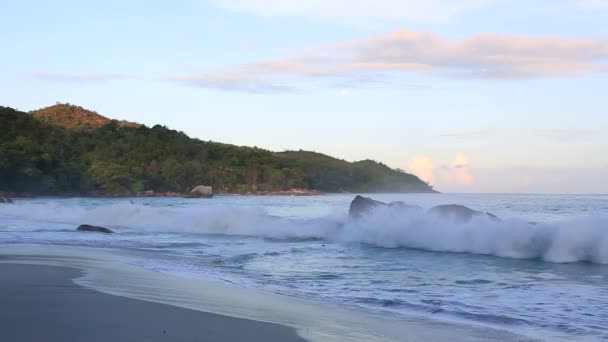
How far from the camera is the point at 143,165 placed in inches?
3757

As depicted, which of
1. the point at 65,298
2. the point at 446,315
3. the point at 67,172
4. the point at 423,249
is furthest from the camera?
the point at 67,172

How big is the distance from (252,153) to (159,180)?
35908mm

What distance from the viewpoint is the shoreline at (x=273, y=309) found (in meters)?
5.70

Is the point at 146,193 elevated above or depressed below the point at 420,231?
below

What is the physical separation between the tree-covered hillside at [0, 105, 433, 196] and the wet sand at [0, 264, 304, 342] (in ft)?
198

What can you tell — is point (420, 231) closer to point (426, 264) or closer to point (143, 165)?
point (426, 264)

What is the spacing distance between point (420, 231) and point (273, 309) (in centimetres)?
1053

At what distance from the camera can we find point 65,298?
21.5 ft

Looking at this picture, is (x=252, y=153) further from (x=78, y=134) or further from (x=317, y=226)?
(x=317, y=226)

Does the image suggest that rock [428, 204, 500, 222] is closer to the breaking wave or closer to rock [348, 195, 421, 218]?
the breaking wave

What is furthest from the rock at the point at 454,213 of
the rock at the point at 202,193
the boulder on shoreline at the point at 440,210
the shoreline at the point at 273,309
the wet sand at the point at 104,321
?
the rock at the point at 202,193

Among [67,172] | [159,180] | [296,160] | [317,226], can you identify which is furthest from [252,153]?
[317,226]

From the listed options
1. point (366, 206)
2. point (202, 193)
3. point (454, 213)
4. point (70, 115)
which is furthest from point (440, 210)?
point (70, 115)

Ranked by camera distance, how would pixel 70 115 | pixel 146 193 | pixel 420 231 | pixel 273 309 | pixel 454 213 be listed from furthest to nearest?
pixel 70 115 → pixel 146 193 → pixel 454 213 → pixel 420 231 → pixel 273 309
